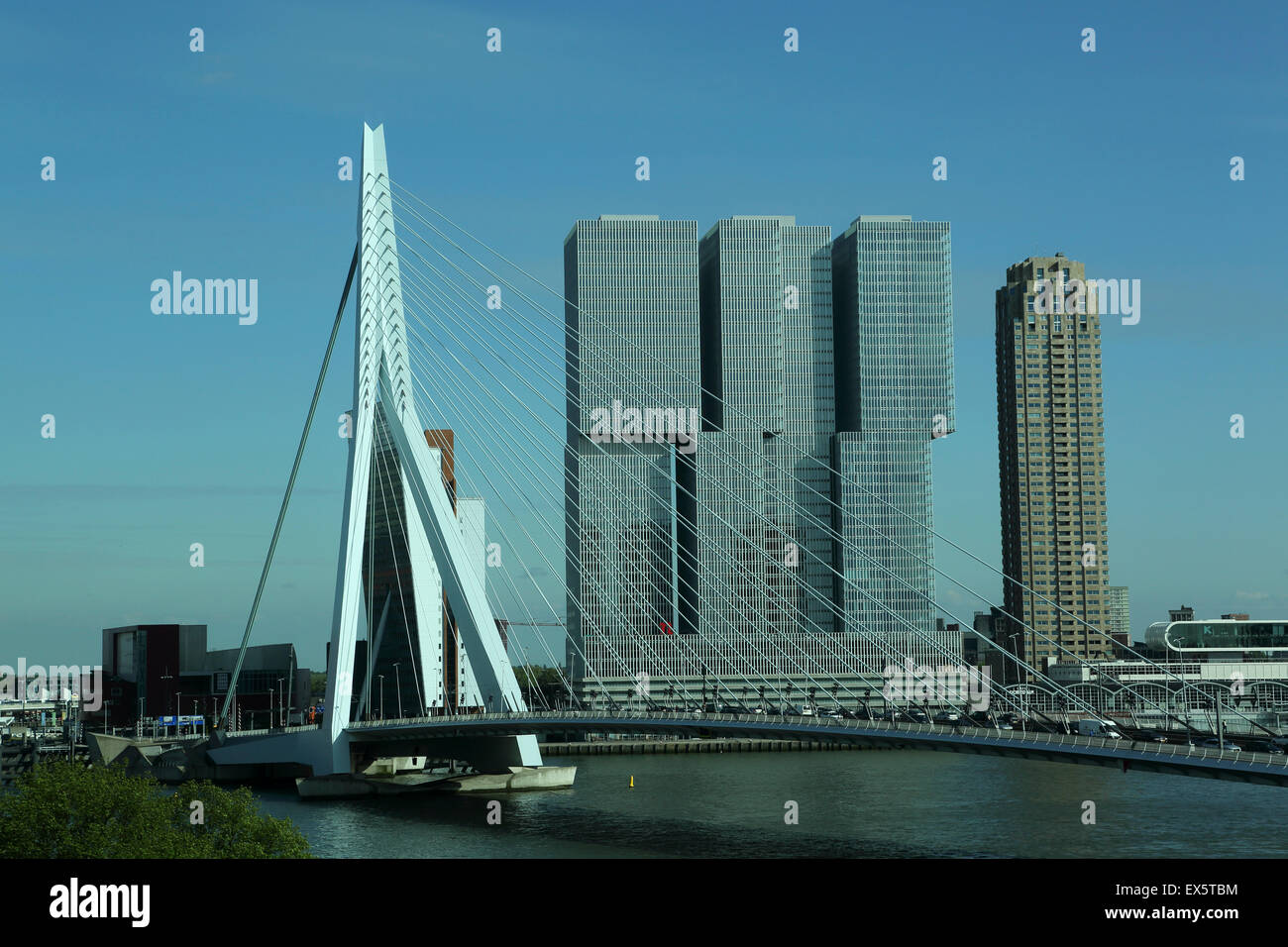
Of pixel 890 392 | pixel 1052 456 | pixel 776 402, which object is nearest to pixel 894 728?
pixel 776 402

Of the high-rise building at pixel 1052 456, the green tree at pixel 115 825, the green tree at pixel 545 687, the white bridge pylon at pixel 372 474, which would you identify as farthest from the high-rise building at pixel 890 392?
the green tree at pixel 115 825

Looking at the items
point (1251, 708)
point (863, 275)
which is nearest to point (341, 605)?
point (1251, 708)

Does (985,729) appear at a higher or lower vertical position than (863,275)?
lower

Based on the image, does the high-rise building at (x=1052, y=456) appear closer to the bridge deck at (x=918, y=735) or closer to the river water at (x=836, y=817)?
the river water at (x=836, y=817)

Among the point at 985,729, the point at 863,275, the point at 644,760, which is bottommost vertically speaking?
the point at 644,760

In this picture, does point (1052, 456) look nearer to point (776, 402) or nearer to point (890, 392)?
point (890, 392)
